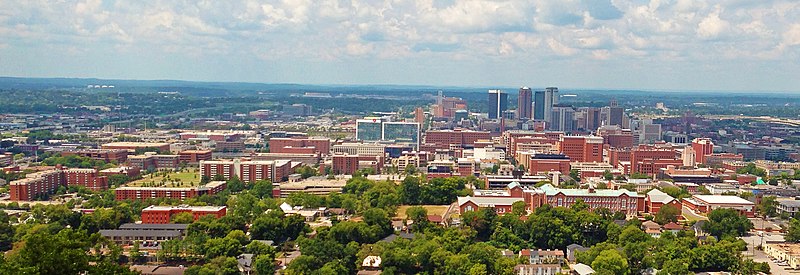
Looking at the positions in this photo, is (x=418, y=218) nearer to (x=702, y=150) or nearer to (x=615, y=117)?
(x=702, y=150)

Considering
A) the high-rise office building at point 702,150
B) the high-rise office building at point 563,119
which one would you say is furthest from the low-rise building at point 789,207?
the high-rise office building at point 563,119

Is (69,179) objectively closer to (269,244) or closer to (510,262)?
(269,244)

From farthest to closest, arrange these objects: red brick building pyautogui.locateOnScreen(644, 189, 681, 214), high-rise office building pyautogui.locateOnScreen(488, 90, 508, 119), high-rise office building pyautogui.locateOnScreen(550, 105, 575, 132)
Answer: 1. high-rise office building pyautogui.locateOnScreen(488, 90, 508, 119)
2. high-rise office building pyautogui.locateOnScreen(550, 105, 575, 132)
3. red brick building pyautogui.locateOnScreen(644, 189, 681, 214)

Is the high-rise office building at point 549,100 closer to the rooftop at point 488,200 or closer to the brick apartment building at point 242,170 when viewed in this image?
the brick apartment building at point 242,170

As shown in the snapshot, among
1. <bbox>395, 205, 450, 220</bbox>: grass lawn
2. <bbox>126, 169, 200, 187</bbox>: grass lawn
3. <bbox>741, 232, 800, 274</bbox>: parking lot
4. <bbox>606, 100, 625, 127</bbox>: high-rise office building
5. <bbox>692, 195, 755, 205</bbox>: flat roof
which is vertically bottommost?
<bbox>126, 169, 200, 187</bbox>: grass lawn

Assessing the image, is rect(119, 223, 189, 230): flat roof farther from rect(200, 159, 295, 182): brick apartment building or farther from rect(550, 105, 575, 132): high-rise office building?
rect(550, 105, 575, 132): high-rise office building

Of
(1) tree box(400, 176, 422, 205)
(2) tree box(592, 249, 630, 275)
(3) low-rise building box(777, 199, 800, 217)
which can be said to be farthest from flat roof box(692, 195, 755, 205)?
(2) tree box(592, 249, 630, 275)

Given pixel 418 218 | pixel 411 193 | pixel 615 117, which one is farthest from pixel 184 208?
pixel 615 117
